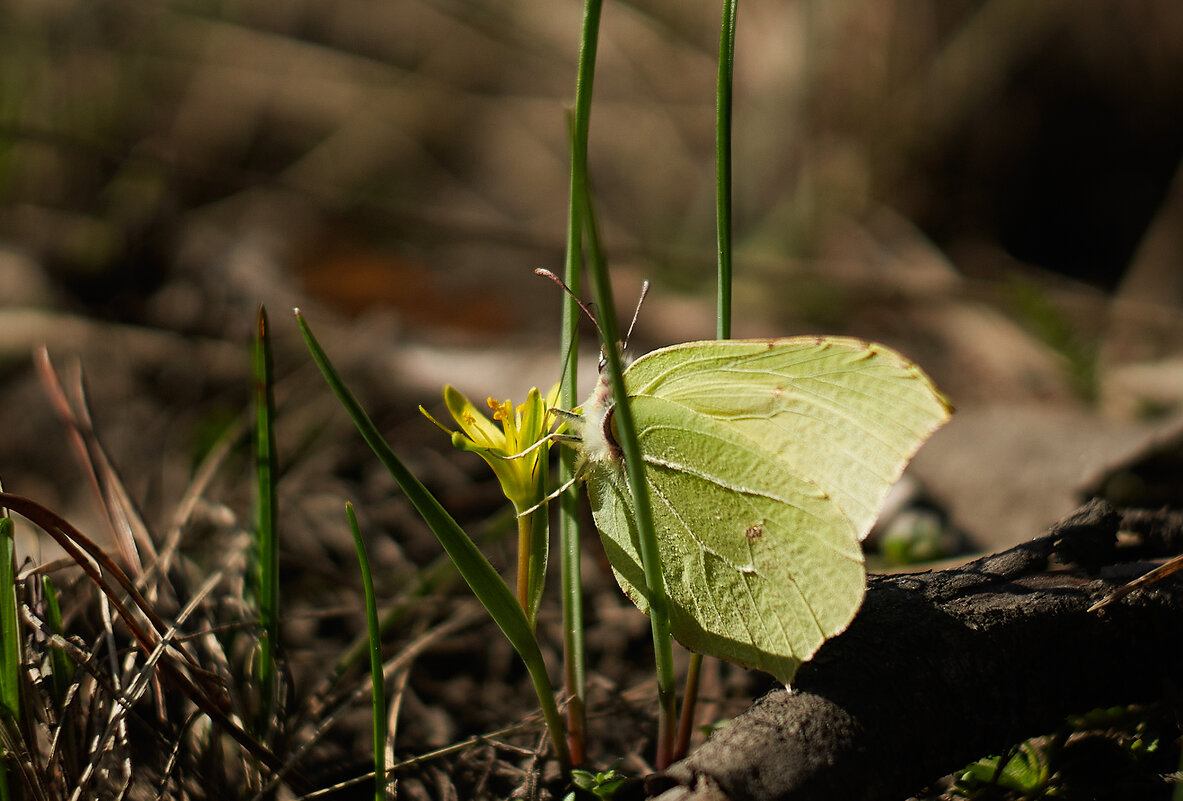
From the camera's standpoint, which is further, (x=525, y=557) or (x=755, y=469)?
(x=755, y=469)

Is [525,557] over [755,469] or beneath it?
beneath

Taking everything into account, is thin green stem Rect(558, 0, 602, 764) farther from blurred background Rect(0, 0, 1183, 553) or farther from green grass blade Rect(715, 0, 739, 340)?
blurred background Rect(0, 0, 1183, 553)

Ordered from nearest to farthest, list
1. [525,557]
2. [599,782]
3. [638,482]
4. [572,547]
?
1. [638,482]
2. [599,782]
3. [525,557]
4. [572,547]

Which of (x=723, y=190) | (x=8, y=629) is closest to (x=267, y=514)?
(x=8, y=629)

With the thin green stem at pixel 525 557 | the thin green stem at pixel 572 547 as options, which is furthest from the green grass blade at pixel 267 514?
the thin green stem at pixel 572 547

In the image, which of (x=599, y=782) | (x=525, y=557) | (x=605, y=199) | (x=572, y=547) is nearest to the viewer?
(x=599, y=782)

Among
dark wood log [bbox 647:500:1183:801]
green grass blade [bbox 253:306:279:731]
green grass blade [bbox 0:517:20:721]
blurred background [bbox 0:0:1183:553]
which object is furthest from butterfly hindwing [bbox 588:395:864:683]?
blurred background [bbox 0:0:1183:553]

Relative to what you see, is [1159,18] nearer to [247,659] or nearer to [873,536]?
[873,536]

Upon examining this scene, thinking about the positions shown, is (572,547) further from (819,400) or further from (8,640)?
(8,640)
